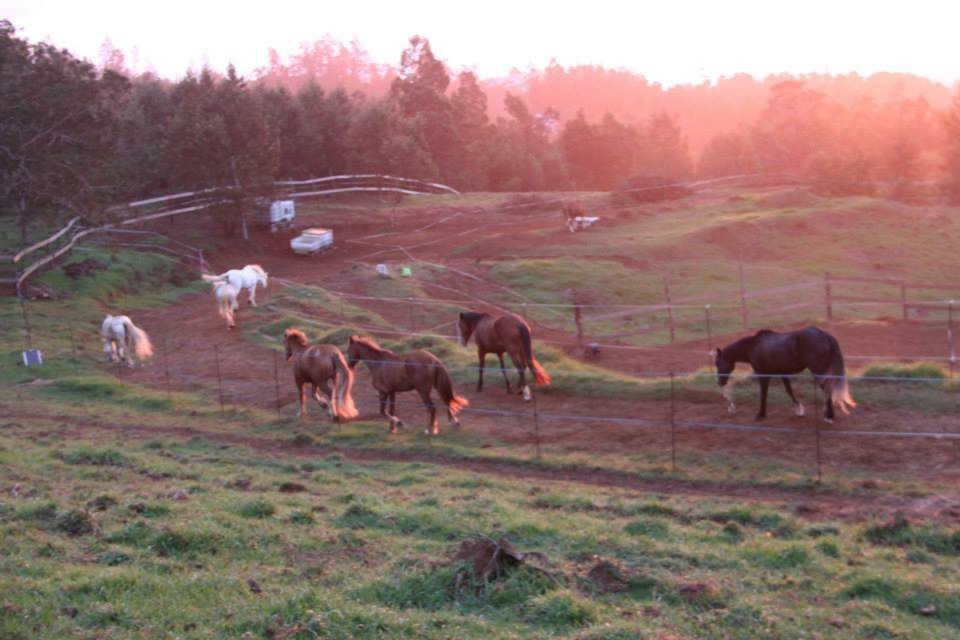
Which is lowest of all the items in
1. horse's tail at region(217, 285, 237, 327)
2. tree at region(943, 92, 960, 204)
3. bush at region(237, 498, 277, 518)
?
bush at region(237, 498, 277, 518)

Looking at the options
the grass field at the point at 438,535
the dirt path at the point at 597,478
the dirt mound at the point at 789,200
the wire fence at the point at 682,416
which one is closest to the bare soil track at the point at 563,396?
the wire fence at the point at 682,416

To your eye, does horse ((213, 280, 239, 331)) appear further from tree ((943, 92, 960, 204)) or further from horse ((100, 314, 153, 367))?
tree ((943, 92, 960, 204))

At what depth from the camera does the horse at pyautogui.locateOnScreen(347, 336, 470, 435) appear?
15.2 metres

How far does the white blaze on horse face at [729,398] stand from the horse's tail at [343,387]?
633cm

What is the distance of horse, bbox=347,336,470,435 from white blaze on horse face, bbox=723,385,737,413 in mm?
4356

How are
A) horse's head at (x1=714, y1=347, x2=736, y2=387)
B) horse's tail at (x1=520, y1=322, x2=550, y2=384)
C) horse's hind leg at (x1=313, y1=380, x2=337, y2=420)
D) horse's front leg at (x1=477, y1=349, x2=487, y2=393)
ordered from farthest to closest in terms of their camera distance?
horse's front leg at (x1=477, y1=349, x2=487, y2=393) → horse's tail at (x1=520, y1=322, x2=550, y2=384) → horse's hind leg at (x1=313, y1=380, x2=337, y2=420) → horse's head at (x1=714, y1=347, x2=736, y2=387)

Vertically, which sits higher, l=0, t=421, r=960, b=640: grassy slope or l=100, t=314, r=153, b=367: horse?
l=100, t=314, r=153, b=367: horse

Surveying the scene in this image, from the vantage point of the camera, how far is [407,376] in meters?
15.4

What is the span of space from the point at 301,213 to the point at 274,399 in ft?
107

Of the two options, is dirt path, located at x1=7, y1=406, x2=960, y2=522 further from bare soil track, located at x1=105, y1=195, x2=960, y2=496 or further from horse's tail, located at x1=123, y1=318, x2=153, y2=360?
horse's tail, located at x1=123, y1=318, x2=153, y2=360

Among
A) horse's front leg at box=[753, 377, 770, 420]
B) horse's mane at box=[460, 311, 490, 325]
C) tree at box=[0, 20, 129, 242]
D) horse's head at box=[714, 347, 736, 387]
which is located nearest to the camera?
horse's front leg at box=[753, 377, 770, 420]

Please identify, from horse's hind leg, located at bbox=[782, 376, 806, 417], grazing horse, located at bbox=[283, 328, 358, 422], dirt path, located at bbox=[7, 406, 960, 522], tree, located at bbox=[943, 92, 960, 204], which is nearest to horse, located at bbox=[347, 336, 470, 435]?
grazing horse, located at bbox=[283, 328, 358, 422]

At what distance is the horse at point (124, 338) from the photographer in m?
22.4

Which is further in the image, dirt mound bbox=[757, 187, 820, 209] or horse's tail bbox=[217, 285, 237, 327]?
dirt mound bbox=[757, 187, 820, 209]
